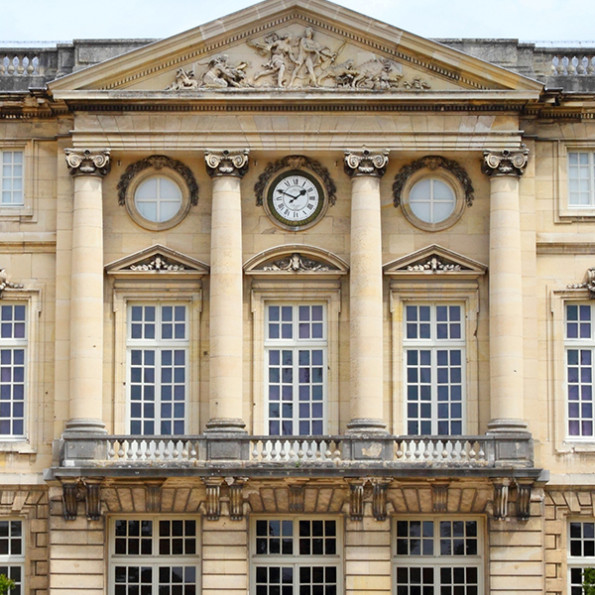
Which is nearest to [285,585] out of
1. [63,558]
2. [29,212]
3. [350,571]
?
[350,571]

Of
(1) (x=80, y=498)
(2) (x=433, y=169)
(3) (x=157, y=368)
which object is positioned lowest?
(1) (x=80, y=498)

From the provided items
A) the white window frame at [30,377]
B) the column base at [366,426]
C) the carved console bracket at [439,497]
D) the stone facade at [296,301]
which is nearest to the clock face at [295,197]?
the stone facade at [296,301]

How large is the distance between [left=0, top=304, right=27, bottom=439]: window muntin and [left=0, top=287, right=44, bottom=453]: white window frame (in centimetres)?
11

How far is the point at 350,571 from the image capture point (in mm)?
40938

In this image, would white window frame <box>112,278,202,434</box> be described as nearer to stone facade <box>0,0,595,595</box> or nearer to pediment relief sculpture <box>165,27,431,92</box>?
stone facade <box>0,0,595,595</box>

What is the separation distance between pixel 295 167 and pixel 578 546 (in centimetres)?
1067

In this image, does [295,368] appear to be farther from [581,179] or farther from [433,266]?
[581,179]

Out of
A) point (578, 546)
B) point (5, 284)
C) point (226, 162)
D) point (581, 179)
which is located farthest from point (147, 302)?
point (578, 546)

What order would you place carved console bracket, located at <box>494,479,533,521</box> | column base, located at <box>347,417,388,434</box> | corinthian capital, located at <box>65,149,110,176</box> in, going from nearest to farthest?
carved console bracket, located at <box>494,479,533,521</box>, column base, located at <box>347,417,388,434</box>, corinthian capital, located at <box>65,149,110,176</box>

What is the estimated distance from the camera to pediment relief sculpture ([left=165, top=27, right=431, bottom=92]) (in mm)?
42281

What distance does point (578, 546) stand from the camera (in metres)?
41.8

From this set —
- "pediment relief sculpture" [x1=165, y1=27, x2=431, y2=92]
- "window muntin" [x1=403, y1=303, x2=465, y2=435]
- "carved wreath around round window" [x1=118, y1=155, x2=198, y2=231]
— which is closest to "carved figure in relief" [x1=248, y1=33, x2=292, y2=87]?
"pediment relief sculpture" [x1=165, y1=27, x2=431, y2=92]

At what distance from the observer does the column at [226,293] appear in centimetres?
4131

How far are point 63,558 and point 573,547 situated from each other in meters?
11.3
